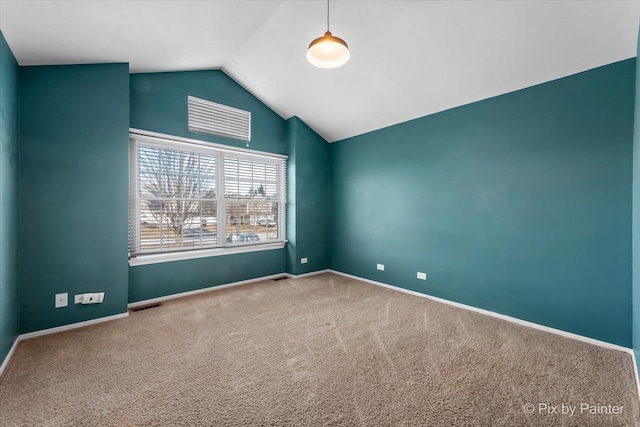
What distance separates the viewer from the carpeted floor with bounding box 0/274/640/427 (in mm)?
1654

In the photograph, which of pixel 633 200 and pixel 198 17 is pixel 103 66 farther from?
pixel 633 200

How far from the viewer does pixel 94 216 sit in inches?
115

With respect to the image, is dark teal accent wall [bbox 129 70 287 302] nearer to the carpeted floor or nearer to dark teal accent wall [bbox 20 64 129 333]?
dark teal accent wall [bbox 20 64 129 333]

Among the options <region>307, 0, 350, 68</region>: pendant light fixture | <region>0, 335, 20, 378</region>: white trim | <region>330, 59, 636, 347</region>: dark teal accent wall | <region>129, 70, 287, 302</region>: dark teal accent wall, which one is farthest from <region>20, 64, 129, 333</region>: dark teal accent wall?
<region>330, 59, 636, 347</region>: dark teal accent wall

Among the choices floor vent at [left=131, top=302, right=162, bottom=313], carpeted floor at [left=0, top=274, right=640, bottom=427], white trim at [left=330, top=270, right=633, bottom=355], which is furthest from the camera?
floor vent at [left=131, top=302, right=162, bottom=313]

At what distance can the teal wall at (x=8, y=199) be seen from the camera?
2.17 metres

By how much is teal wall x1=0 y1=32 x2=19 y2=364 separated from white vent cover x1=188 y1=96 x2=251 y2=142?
1752 mm

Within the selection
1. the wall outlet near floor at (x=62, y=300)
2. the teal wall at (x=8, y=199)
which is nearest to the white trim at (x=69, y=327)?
the teal wall at (x=8, y=199)

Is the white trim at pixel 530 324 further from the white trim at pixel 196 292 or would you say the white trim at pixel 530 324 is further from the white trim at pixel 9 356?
the white trim at pixel 9 356

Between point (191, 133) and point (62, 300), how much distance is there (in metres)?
2.47

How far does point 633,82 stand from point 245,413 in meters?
4.02

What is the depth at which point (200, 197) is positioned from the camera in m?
4.03

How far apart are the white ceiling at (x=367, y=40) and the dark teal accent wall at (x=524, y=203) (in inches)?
11.9

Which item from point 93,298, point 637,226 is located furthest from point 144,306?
point 637,226
